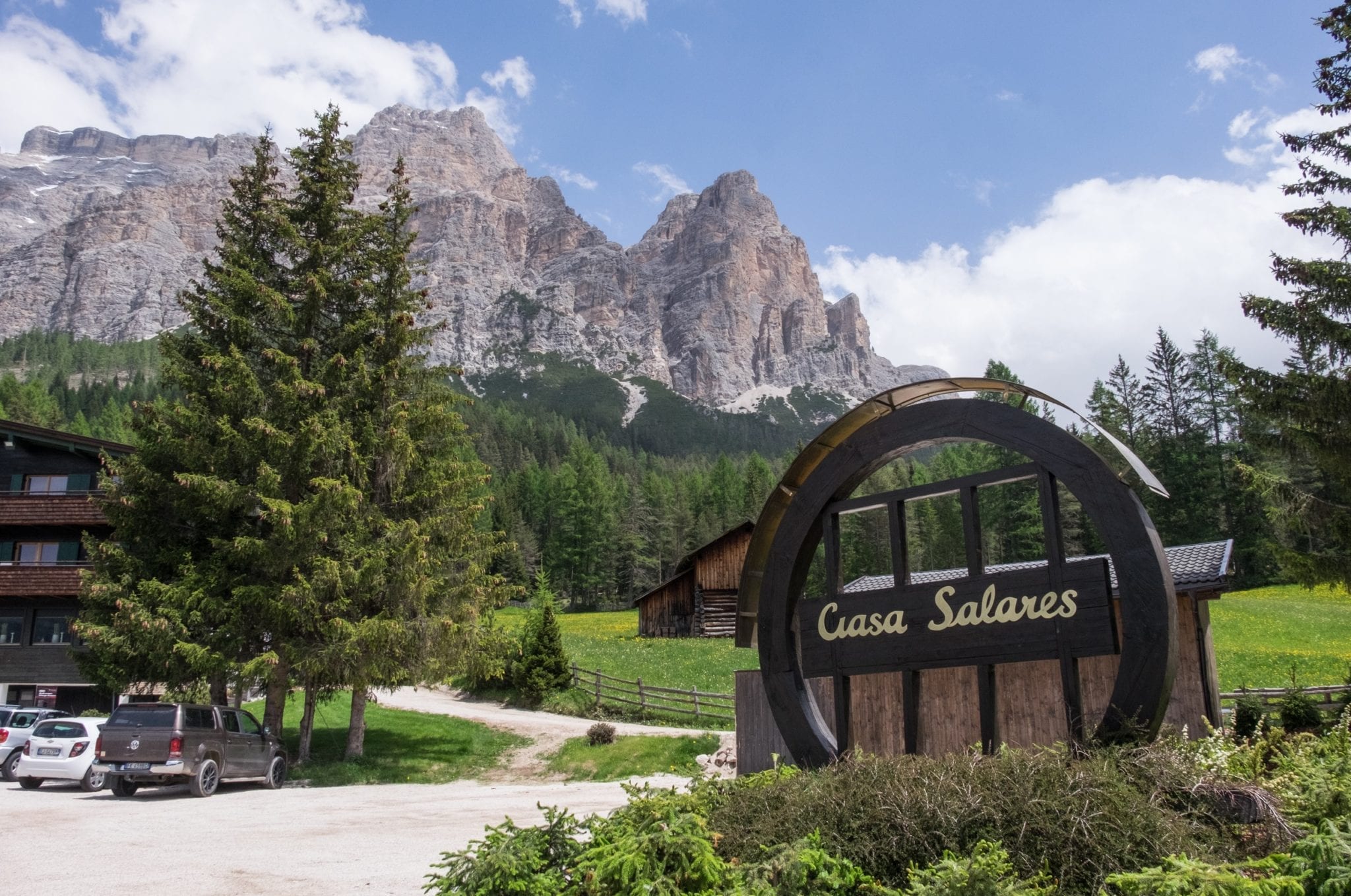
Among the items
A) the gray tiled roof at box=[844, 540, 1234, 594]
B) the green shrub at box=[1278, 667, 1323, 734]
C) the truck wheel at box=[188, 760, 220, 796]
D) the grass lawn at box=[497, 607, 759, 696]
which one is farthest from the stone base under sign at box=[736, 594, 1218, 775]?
the grass lawn at box=[497, 607, 759, 696]

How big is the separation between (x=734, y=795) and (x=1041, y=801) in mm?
2495

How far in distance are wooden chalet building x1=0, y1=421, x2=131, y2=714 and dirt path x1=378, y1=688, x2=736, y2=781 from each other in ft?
35.8

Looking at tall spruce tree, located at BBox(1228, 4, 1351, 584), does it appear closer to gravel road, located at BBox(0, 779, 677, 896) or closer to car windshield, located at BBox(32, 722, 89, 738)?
gravel road, located at BBox(0, 779, 677, 896)

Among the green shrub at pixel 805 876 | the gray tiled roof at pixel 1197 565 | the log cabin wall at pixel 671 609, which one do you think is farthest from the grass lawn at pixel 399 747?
the log cabin wall at pixel 671 609

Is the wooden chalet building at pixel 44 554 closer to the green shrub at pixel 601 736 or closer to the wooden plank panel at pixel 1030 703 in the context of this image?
the green shrub at pixel 601 736

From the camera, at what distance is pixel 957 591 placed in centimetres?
888

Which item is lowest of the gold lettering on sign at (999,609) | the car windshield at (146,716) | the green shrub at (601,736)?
the green shrub at (601,736)

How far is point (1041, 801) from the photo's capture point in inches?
228

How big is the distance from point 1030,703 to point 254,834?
12.3m

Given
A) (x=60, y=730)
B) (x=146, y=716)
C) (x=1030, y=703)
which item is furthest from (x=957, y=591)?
(x=60, y=730)

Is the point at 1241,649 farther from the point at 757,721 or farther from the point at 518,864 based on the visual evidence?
A: the point at 518,864

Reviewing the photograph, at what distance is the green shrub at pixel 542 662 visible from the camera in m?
33.5

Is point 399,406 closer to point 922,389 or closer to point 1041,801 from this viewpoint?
point 922,389

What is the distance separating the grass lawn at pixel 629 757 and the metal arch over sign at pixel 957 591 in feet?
40.7
